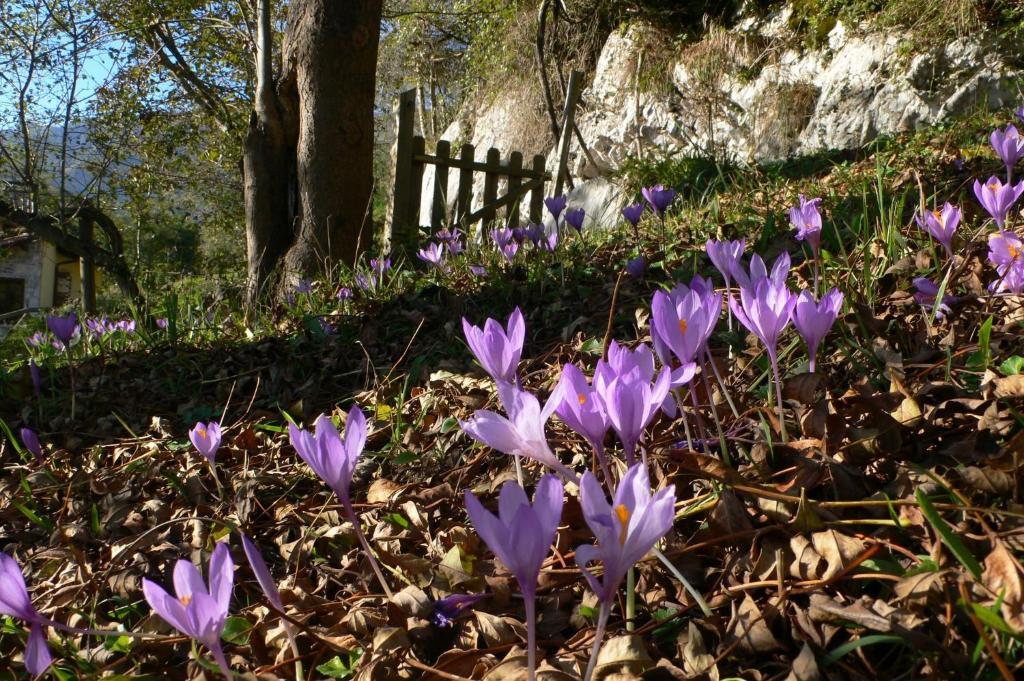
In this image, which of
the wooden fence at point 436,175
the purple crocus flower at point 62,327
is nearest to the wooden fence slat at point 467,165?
the wooden fence at point 436,175

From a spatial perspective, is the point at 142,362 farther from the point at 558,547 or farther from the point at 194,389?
the point at 558,547

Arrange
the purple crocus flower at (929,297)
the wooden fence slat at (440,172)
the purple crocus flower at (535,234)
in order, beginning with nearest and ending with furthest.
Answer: the purple crocus flower at (929,297)
the purple crocus flower at (535,234)
the wooden fence slat at (440,172)

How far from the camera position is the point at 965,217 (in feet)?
8.06

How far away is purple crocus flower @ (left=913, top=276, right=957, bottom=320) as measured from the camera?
153 cm

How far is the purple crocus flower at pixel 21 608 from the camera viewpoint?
80 centimetres

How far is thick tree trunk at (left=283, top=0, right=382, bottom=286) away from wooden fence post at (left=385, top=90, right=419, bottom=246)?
7.09ft

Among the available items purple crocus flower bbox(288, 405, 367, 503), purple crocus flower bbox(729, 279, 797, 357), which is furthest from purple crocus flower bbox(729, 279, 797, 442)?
purple crocus flower bbox(288, 405, 367, 503)

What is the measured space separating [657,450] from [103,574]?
1.06 m

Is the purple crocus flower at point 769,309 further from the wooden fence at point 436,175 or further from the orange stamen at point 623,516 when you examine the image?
the wooden fence at point 436,175

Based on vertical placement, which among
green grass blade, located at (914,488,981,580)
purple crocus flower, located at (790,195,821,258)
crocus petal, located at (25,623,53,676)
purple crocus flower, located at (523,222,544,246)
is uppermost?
purple crocus flower, located at (790,195,821,258)

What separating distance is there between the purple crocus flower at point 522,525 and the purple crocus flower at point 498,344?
434mm

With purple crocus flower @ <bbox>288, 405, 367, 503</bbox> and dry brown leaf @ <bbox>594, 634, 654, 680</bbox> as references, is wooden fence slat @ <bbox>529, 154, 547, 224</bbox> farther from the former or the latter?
dry brown leaf @ <bbox>594, 634, 654, 680</bbox>

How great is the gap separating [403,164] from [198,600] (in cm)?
715

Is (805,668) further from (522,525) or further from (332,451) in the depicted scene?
(332,451)
